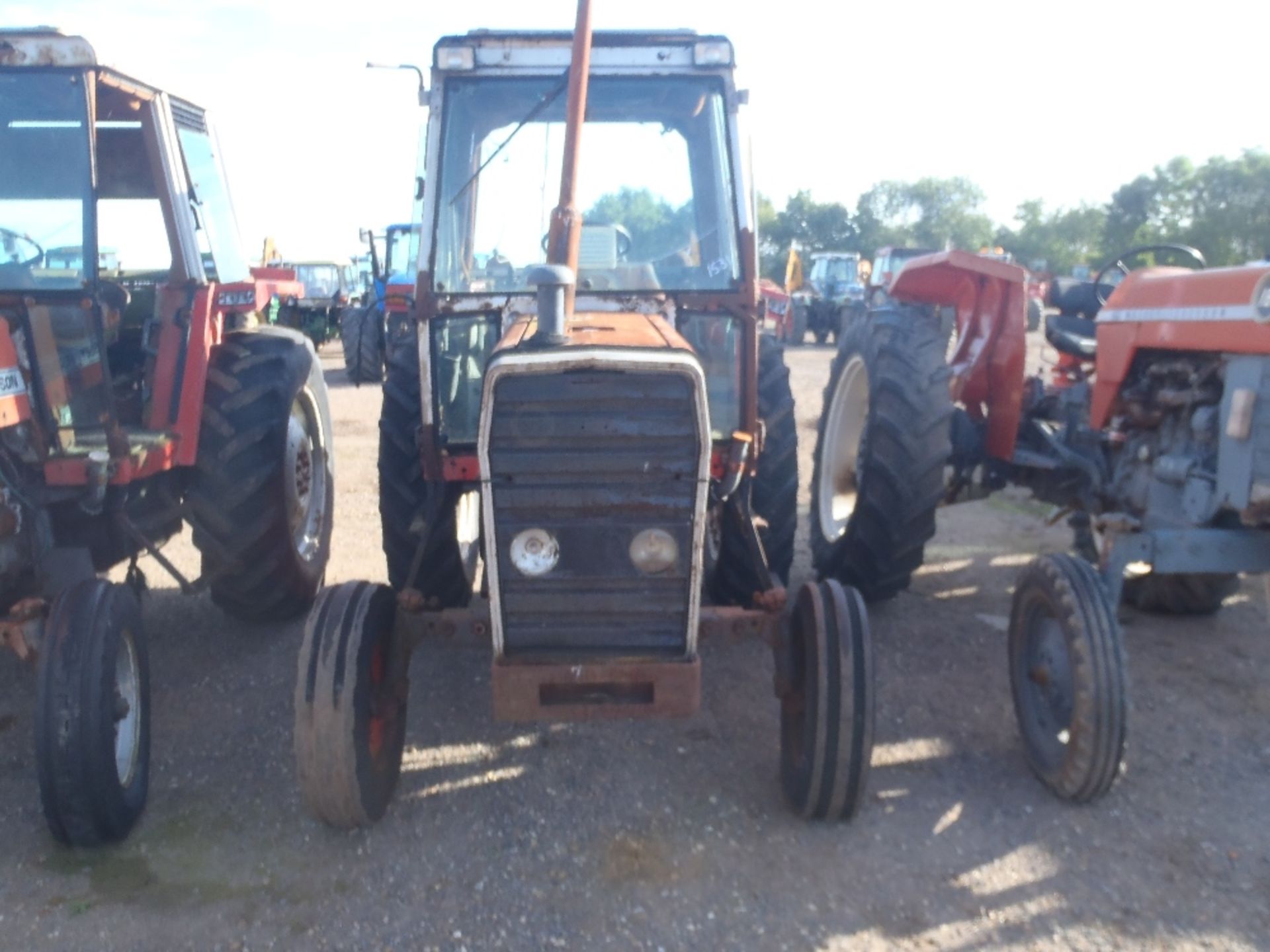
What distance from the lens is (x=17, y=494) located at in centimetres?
341

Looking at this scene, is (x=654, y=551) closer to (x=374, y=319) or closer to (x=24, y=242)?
(x=24, y=242)

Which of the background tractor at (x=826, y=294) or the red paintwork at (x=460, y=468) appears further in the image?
the background tractor at (x=826, y=294)

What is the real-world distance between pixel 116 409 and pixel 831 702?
8.71 feet

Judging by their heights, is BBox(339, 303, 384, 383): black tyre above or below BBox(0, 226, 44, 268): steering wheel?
below

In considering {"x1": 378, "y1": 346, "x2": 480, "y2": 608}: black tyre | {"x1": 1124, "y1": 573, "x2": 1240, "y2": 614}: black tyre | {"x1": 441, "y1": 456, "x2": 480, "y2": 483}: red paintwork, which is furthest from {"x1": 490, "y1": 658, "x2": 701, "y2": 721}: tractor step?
{"x1": 1124, "y1": 573, "x2": 1240, "y2": 614}: black tyre

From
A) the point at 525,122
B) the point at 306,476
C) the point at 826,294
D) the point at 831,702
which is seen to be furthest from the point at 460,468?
the point at 826,294

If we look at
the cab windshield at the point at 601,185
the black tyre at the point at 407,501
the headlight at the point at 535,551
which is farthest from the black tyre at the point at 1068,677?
the black tyre at the point at 407,501

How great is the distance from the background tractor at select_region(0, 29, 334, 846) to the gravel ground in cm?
30

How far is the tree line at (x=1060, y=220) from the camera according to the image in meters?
35.7

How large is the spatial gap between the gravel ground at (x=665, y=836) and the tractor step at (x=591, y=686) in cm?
39

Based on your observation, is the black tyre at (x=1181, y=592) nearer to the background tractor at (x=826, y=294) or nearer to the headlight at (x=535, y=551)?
the headlight at (x=535, y=551)

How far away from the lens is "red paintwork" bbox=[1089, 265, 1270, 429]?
3.51 metres

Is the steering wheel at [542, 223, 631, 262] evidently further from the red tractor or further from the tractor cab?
the tractor cab

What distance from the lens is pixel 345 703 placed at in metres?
2.92
